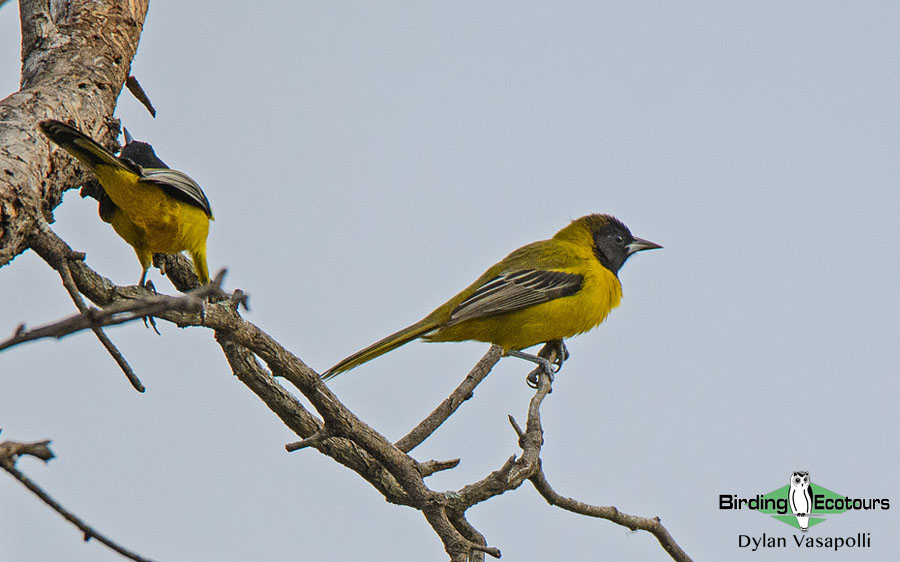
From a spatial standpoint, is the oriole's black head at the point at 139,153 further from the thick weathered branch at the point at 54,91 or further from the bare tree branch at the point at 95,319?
the bare tree branch at the point at 95,319

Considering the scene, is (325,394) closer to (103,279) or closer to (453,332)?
(103,279)

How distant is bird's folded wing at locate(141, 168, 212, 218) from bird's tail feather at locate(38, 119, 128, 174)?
0.90 feet

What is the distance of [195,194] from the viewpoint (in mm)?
4855

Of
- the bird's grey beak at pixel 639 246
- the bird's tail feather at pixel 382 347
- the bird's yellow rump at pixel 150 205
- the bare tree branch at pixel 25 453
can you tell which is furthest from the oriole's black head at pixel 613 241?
the bare tree branch at pixel 25 453

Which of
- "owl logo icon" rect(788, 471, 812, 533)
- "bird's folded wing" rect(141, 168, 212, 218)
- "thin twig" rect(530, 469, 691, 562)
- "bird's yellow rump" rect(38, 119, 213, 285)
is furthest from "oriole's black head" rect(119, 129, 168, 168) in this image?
"owl logo icon" rect(788, 471, 812, 533)

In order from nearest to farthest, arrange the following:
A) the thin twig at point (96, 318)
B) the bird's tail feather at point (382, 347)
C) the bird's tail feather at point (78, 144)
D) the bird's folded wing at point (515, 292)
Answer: the thin twig at point (96, 318) → the bird's tail feather at point (78, 144) → the bird's tail feather at point (382, 347) → the bird's folded wing at point (515, 292)

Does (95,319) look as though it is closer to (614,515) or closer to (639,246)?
(614,515)

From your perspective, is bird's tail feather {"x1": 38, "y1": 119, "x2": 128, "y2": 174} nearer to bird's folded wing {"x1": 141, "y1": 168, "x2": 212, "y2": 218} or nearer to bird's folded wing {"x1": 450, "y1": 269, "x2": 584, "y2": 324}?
bird's folded wing {"x1": 141, "y1": 168, "x2": 212, "y2": 218}

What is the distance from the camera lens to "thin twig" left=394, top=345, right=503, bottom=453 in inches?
179

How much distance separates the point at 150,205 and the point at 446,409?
197cm

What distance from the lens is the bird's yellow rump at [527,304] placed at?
601 cm

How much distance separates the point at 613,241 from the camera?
7.44 m

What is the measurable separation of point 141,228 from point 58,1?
1.36m

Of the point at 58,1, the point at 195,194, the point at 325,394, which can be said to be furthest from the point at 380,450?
the point at 58,1
